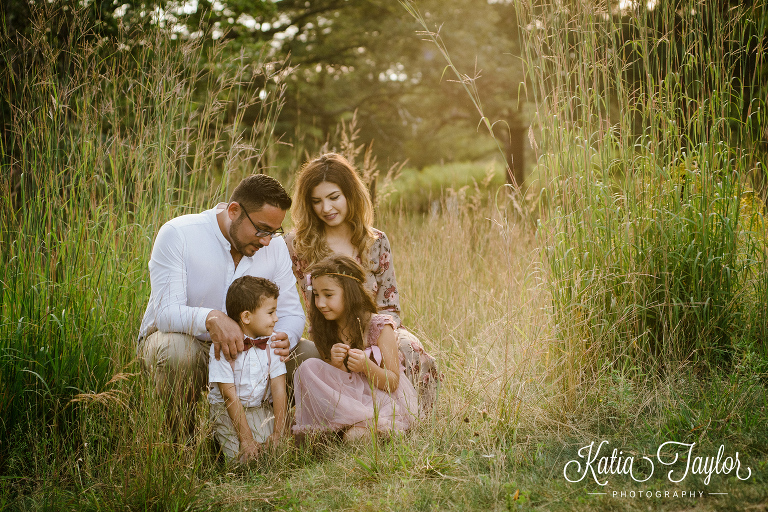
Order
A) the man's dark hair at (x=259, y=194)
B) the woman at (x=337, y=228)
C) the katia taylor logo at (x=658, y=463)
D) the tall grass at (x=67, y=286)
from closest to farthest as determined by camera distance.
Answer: the katia taylor logo at (x=658, y=463) < the tall grass at (x=67, y=286) < the man's dark hair at (x=259, y=194) < the woman at (x=337, y=228)

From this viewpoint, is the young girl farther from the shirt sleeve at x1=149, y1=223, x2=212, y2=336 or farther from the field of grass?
the shirt sleeve at x1=149, y1=223, x2=212, y2=336

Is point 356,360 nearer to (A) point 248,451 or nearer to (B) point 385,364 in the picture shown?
Answer: (B) point 385,364

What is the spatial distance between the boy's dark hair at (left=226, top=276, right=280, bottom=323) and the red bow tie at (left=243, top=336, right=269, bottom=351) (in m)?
0.10

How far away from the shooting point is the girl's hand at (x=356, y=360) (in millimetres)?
2545

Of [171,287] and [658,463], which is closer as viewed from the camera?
[658,463]

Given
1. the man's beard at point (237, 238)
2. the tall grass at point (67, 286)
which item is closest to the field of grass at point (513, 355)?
the tall grass at point (67, 286)

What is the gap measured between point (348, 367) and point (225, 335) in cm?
55

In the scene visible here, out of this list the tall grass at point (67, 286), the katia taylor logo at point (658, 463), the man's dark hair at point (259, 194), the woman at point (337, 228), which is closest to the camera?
the katia taylor logo at point (658, 463)

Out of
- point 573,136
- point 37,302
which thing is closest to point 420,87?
point 573,136

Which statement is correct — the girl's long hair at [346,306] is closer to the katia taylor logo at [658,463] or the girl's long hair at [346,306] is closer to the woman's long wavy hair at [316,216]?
the woman's long wavy hair at [316,216]

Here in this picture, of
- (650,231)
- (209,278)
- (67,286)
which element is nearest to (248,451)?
(209,278)

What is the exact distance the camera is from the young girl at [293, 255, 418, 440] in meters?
2.54

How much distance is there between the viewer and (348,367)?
2617 millimetres

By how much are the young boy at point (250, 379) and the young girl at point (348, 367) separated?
0.38ft
